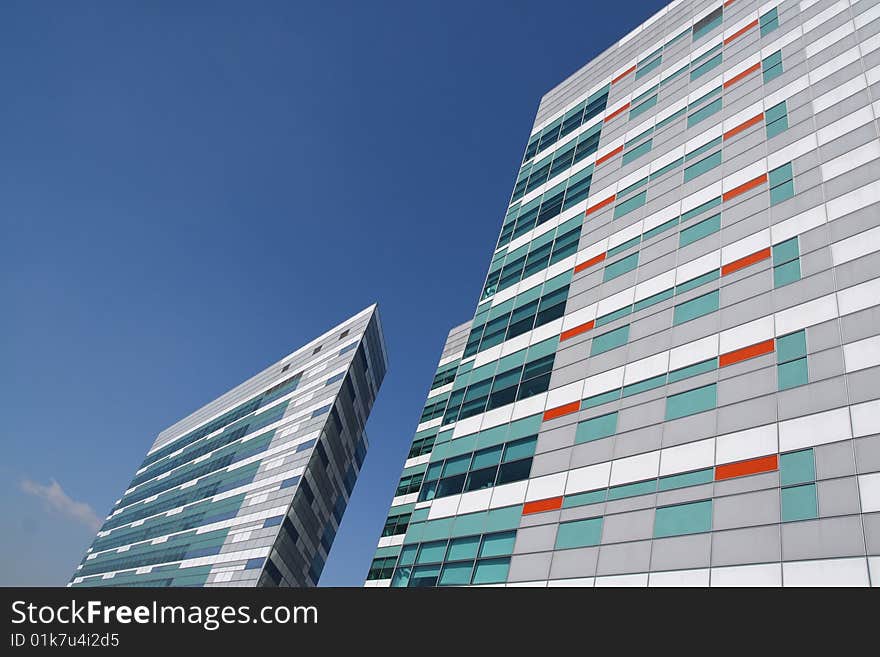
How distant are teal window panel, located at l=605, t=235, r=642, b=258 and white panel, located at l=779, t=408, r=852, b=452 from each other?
14496 mm

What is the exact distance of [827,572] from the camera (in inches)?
591

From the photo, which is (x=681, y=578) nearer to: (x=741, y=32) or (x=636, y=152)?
(x=636, y=152)

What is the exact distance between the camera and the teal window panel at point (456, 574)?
77.9 feet

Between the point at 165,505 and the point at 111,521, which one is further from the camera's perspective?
the point at 111,521

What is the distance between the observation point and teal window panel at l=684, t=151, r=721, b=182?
29266 millimetres

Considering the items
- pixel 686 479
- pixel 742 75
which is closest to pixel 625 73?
pixel 742 75

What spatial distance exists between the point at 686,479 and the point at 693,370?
16.5 ft

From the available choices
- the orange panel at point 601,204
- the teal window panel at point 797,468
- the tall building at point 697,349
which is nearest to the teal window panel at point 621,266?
the tall building at point 697,349

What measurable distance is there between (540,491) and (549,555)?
3.05 metres

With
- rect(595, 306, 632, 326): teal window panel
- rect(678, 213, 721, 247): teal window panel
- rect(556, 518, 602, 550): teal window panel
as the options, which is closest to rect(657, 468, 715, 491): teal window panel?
rect(556, 518, 602, 550): teal window panel

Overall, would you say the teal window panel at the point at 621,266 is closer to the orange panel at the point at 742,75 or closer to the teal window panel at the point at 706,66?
the orange panel at the point at 742,75
